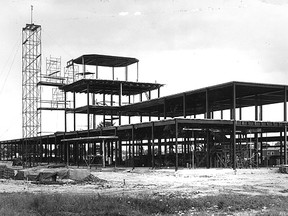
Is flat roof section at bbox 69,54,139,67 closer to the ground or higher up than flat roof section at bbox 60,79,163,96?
higher up

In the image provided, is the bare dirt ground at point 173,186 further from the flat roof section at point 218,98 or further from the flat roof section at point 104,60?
the flat roof section at point 104,60

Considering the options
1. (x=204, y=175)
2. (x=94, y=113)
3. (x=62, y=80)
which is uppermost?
(x=62, y=80)

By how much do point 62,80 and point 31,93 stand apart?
7.20 metres

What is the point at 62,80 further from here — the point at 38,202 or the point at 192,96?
the point at 38,202

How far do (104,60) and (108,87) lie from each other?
582 centimetres

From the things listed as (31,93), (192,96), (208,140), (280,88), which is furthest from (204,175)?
(31,93)

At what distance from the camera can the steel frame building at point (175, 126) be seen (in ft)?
163

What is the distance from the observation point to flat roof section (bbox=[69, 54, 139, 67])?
70.9 m

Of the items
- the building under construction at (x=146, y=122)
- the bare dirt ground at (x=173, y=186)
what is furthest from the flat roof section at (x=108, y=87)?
the bare dirt ground at (x=173, y=186)

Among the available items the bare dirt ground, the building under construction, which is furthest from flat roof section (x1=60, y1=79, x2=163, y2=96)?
the bare dirt ground

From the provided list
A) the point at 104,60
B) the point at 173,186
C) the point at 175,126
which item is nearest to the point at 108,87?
the point at 104,60

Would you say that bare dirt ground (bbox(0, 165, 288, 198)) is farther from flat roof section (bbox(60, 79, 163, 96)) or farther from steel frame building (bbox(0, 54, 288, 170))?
flat roof section (bbox(60, 79, 163, 96))

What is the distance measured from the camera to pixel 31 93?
7681 centimetres

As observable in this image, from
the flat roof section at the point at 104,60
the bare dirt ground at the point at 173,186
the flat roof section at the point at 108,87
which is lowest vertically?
the bare dirt ground at the point at 173,186
